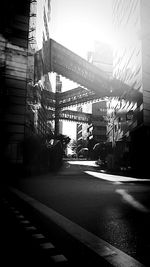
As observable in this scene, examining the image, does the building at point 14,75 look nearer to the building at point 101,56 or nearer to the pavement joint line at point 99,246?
the pavement joint line at point 99,246

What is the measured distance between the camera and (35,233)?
14.8ft

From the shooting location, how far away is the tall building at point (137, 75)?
87.8 feet

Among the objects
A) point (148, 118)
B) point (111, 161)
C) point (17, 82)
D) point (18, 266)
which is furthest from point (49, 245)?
point (148, 118)

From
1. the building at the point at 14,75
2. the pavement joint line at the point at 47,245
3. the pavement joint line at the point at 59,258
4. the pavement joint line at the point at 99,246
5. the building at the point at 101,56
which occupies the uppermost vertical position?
the building at the point at 101,56

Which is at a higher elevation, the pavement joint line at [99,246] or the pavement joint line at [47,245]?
the pavement joint line at [99,246]

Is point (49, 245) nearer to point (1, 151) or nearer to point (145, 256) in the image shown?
point (145, 256)

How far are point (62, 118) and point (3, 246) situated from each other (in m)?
62.2

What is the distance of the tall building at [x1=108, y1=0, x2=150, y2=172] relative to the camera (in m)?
26.8

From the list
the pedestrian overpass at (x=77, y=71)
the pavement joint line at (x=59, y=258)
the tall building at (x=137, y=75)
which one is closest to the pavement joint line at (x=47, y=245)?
the pavement joint line at (x=59, y=258)

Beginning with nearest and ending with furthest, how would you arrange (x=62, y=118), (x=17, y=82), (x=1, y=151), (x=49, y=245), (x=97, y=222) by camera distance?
1. (x=49, y=245)
2. (x=97, y=222)
3. (x=1, y=151)
4. (x=17, y=82)
5. (x=62, y=118)

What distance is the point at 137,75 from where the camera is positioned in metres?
29.1

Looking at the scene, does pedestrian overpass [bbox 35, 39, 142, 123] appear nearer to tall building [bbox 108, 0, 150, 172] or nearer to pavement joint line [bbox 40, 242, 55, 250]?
tall building [bbox 108, 0, 150, 172]

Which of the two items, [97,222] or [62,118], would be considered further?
[62,118]

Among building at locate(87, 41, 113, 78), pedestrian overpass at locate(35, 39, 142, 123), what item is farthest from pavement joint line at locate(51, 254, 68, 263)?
building at locate(87, 41, 113, 78)
